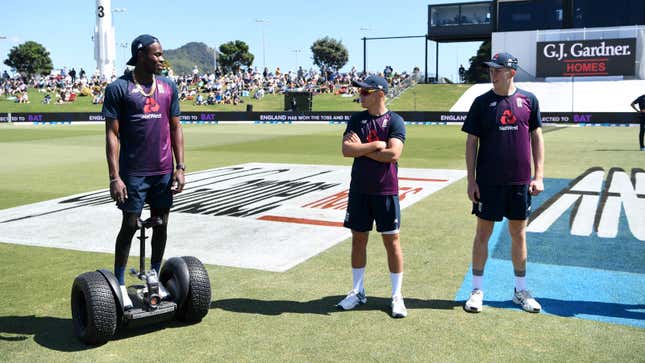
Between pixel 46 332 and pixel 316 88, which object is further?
pixel 316 88

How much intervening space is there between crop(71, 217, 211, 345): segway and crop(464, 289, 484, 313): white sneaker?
2153mm

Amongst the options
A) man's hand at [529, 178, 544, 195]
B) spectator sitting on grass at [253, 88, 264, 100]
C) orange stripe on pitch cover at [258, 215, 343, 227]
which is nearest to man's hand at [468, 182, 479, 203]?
man's hand at [529, 178, 544, 195]

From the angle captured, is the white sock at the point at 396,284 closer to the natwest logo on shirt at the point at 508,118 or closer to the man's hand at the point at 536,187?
the man's hand at the point at 536,187

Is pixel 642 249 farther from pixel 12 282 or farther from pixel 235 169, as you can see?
pixel 235 169

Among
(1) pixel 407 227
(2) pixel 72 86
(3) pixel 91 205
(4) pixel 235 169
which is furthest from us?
(2) pixel 72 86

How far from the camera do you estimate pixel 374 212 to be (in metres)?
5.04

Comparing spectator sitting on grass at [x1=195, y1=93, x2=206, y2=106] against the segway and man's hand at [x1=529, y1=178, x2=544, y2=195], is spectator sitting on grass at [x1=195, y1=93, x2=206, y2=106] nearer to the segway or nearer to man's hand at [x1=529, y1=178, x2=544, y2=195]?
the segway

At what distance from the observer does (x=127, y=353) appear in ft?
13.8

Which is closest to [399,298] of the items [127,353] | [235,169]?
[127,353]

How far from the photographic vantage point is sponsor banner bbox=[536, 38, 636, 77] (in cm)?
4856

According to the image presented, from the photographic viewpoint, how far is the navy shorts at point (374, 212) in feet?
16.3

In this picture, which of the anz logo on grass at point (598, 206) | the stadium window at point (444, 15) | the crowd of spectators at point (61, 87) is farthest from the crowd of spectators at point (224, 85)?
the anz logo on grass at point (598, 206)

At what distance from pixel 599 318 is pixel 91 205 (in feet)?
26.5

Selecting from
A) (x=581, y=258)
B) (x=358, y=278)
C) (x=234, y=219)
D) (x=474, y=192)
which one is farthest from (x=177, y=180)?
(x=581, y=258)
